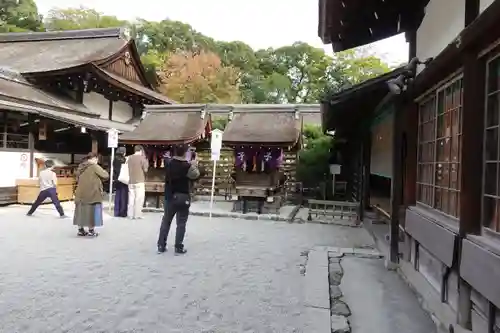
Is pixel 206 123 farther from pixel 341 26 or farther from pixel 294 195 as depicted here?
pixel 341 26

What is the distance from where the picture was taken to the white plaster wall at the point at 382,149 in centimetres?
784

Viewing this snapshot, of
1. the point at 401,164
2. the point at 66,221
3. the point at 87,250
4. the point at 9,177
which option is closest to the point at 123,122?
the point at 9,177

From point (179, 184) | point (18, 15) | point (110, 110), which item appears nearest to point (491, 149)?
point (179, 184)

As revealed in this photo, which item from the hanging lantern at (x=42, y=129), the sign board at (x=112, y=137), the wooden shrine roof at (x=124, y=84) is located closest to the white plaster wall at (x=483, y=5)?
the sign board at (x=112, y=137)

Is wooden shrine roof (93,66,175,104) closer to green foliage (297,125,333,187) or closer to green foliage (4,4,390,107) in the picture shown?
green foliage (297,125,333,187)

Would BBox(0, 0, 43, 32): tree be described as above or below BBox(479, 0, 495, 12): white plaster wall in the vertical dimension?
above

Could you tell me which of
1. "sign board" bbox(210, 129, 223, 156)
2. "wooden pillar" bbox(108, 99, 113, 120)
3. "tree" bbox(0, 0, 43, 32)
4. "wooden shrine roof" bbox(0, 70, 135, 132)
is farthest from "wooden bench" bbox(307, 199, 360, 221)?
"tree" bbox(0, 0, 43, 32)

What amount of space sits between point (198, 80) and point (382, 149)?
74.6 ft

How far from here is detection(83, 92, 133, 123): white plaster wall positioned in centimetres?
1755

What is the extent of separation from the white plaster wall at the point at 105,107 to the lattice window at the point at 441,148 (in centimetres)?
1482

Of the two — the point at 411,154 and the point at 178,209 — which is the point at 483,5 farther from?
the point at 178,209

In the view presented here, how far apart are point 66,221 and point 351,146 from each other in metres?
10.7

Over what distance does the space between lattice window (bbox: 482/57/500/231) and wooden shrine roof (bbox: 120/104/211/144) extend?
1000cm

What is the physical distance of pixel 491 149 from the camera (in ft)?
10.7
